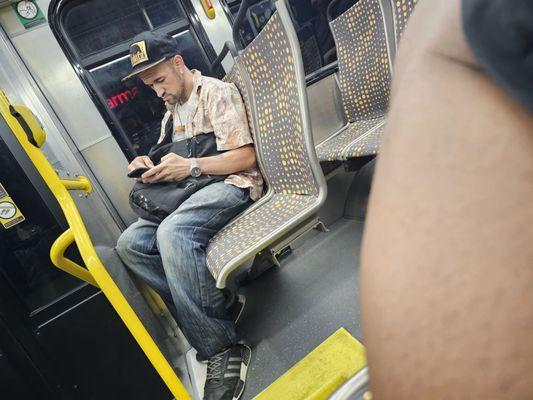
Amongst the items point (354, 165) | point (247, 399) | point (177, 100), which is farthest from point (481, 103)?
point (177, 100)

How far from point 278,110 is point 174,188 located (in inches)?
25.2

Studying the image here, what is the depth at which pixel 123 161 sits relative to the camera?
9.65ft

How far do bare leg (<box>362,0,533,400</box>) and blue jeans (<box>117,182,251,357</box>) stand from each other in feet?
3.70

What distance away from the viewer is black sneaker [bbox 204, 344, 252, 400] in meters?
1.33

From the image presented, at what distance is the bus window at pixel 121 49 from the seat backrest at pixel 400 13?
6.49 feet

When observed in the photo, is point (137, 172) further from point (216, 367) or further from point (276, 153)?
point (216, 367)

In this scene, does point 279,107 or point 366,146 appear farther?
point 366,146

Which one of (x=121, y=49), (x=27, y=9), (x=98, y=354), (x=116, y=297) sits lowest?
(x=98, y=354)

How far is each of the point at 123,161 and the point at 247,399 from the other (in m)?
2.41

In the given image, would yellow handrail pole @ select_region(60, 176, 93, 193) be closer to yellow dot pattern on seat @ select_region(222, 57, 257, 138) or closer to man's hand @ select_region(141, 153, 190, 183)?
man's hand @ select_region(141, 153, 190, 183)

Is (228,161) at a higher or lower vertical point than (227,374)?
higher

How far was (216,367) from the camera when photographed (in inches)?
55.5

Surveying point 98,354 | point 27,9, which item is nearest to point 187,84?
point 98,354

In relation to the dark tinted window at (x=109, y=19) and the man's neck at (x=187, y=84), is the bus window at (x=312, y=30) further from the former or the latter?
A: the man's neck at (x=187, y=84)
